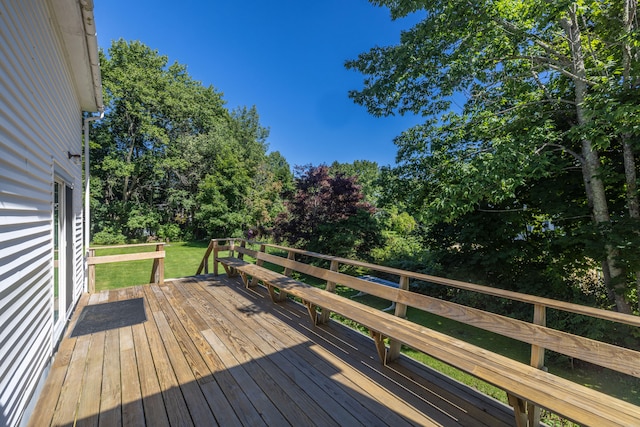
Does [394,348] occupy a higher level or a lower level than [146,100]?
lower

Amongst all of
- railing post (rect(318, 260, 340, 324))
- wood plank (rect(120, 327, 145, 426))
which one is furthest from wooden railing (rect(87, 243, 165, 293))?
railing post (rect(318, 260, 340, 324))

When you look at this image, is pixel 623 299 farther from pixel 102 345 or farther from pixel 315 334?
pixel 102 345

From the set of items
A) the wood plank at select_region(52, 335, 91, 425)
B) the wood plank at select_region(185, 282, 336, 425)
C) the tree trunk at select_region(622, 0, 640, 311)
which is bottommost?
the wood plank at select_region(52, 335, 91, 425)

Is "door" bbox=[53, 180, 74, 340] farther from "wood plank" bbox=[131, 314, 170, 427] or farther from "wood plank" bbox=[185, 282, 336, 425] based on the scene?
"wood plank" bbox=[185, 282, 336, 425]

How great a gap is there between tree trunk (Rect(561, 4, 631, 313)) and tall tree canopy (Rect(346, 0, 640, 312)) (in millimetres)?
18

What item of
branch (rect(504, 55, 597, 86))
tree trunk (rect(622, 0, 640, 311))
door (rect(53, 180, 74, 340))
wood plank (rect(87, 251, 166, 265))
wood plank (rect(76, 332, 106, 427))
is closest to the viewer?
wood plank (rect(76, 332, 106, 427))

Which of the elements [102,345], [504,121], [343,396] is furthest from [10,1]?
[504,121]

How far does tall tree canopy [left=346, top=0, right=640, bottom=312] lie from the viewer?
13.0ft

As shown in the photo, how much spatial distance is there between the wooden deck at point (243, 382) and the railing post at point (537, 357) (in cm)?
18

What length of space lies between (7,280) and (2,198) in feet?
1.52

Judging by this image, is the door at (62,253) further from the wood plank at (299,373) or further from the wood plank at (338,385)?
the wood plank at (338,385)

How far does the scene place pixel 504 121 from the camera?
4.89 metres

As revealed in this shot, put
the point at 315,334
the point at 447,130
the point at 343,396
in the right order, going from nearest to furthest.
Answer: the point at 343,396, the point at 315,334, the point at 447,130

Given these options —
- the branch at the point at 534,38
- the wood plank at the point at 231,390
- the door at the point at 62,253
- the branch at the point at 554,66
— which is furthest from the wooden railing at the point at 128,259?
the branch at the point at 554,66
